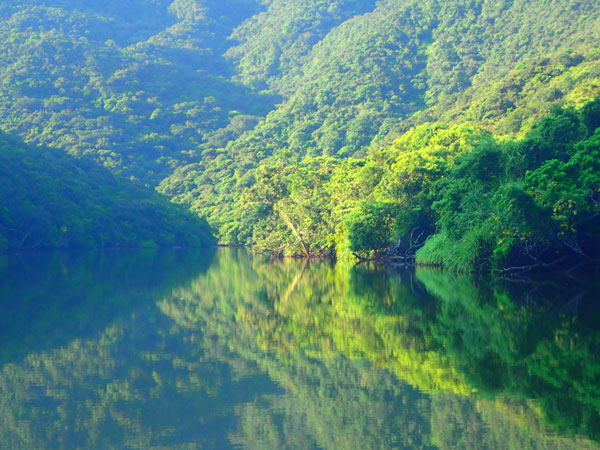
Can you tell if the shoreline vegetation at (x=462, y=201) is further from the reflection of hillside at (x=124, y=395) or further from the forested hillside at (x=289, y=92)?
the reflection of hillside at (x=124, y=395)

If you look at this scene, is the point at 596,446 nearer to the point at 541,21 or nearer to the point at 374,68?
the point at 541,21

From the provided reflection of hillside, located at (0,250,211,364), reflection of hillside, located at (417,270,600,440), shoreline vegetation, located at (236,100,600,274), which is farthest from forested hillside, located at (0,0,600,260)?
reflection of hillside, located at (417,270,600,440)

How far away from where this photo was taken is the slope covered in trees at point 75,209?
6731cm

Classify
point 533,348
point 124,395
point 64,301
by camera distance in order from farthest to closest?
point 64,301 < point 533,348 < point 124,395

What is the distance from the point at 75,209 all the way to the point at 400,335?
217 feet

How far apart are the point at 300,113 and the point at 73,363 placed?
113495 millimetres

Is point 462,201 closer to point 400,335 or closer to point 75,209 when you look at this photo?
point 400,335

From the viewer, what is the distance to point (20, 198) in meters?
67.2

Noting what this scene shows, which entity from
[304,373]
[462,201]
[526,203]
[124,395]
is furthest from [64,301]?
[462,201]

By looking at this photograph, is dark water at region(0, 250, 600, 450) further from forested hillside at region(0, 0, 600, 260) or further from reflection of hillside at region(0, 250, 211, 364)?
forested hillside at region(0, 0, 600, 260)

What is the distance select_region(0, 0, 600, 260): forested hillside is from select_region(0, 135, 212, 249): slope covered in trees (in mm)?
8354

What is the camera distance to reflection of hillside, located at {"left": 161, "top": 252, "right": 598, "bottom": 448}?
29.5 feet

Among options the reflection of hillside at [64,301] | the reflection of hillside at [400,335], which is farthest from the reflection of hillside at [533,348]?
the reflection of hillside at [64,301]

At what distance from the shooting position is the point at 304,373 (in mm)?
10758
